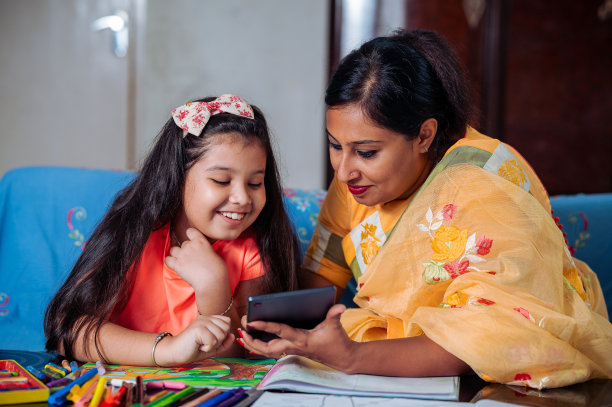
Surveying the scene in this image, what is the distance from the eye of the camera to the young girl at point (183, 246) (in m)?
1.37

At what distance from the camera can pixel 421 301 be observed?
1.32m

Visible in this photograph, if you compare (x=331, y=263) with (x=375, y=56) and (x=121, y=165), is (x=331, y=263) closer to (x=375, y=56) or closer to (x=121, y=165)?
(x=375, y=56)

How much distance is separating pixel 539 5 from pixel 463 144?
2.63 m

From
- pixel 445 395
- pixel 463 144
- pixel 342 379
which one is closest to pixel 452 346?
pixel 445 395

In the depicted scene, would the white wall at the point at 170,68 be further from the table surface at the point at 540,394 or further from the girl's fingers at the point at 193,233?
the table surface at the point at 540,394

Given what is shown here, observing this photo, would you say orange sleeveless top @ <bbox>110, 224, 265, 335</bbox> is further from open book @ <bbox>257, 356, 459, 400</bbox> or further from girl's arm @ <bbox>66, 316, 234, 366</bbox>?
open book @ <bbox>257, 356, 459, 400</bbox>

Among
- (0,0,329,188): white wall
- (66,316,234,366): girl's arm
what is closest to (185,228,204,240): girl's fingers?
(66,316,234,366): girl's arm

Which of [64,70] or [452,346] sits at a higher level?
[64,70]

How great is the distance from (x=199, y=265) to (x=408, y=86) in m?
0.61

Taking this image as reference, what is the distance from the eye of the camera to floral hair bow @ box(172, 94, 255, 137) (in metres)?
1.45

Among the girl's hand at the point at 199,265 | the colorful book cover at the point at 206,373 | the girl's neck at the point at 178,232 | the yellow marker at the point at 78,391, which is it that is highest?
the girl's neck at the point at 178,232

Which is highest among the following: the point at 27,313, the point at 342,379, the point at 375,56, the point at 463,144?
the point at 375,56

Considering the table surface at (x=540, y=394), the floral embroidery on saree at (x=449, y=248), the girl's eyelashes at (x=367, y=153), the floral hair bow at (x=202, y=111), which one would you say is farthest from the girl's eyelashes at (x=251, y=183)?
the table surface at (x=540, y=394)

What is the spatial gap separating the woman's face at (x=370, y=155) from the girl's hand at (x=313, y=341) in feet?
1.34
